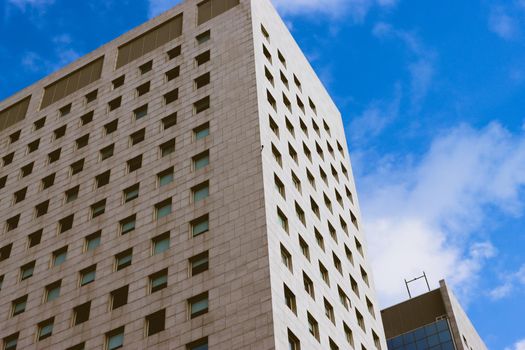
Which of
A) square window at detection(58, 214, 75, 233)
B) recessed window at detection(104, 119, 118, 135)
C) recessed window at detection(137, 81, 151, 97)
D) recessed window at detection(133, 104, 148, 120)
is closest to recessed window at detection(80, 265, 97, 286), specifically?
square window at detection(58, 214, 75, 233)

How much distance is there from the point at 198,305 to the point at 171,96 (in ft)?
60.3

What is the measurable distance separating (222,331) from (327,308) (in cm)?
917

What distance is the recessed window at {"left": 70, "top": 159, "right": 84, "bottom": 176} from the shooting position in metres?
52.8

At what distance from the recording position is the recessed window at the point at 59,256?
4694 cm

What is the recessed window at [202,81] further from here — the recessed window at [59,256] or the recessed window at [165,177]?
the recessed window at [59,256]

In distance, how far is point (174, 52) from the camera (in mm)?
57094

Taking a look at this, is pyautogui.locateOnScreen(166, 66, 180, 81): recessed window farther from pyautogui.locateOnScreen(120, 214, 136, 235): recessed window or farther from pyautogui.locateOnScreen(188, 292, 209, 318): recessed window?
pyautogui.locateOnScreen(188, 292, 209, 318): recessed window

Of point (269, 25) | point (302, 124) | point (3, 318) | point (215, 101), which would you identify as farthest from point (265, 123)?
point (3, 318)

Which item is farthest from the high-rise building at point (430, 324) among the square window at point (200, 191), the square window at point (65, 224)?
the square window at point (65, 224)

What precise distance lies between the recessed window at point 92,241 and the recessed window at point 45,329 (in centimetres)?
461

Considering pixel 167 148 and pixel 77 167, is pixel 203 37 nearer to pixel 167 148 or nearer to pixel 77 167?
pixel 167 148

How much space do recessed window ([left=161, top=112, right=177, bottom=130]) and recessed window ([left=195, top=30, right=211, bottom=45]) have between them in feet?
23.9

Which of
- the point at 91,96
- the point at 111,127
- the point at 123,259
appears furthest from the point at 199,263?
the point at 91,96

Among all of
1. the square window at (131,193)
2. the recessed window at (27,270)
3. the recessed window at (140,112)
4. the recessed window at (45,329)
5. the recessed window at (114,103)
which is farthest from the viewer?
the recessed window at (114,103)
